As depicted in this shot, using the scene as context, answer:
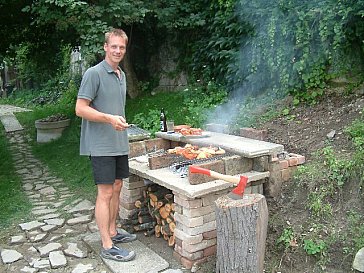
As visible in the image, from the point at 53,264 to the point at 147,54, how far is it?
22.2 feet

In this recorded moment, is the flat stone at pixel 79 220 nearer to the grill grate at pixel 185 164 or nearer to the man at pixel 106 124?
the man at pixel 106 124

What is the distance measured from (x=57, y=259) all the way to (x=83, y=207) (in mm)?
1452

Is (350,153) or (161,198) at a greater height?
(350,153)

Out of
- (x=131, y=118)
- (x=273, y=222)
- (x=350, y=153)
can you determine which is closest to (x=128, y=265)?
(x=273, y=222)

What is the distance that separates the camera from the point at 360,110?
16.9ft

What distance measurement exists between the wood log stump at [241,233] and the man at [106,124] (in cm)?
102

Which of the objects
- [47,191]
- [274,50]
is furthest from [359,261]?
[47,191]

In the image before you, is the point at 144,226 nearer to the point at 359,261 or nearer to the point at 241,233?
the point at 241,233

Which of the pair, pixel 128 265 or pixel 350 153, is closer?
pixel 128 265

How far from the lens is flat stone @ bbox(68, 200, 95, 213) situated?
5.40m

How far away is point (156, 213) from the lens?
4.57 metres

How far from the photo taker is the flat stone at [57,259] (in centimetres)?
396

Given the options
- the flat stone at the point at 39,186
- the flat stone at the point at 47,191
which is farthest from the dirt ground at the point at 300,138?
the flat stone at the point at 39,186

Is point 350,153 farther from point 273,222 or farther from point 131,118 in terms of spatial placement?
point 131,118
